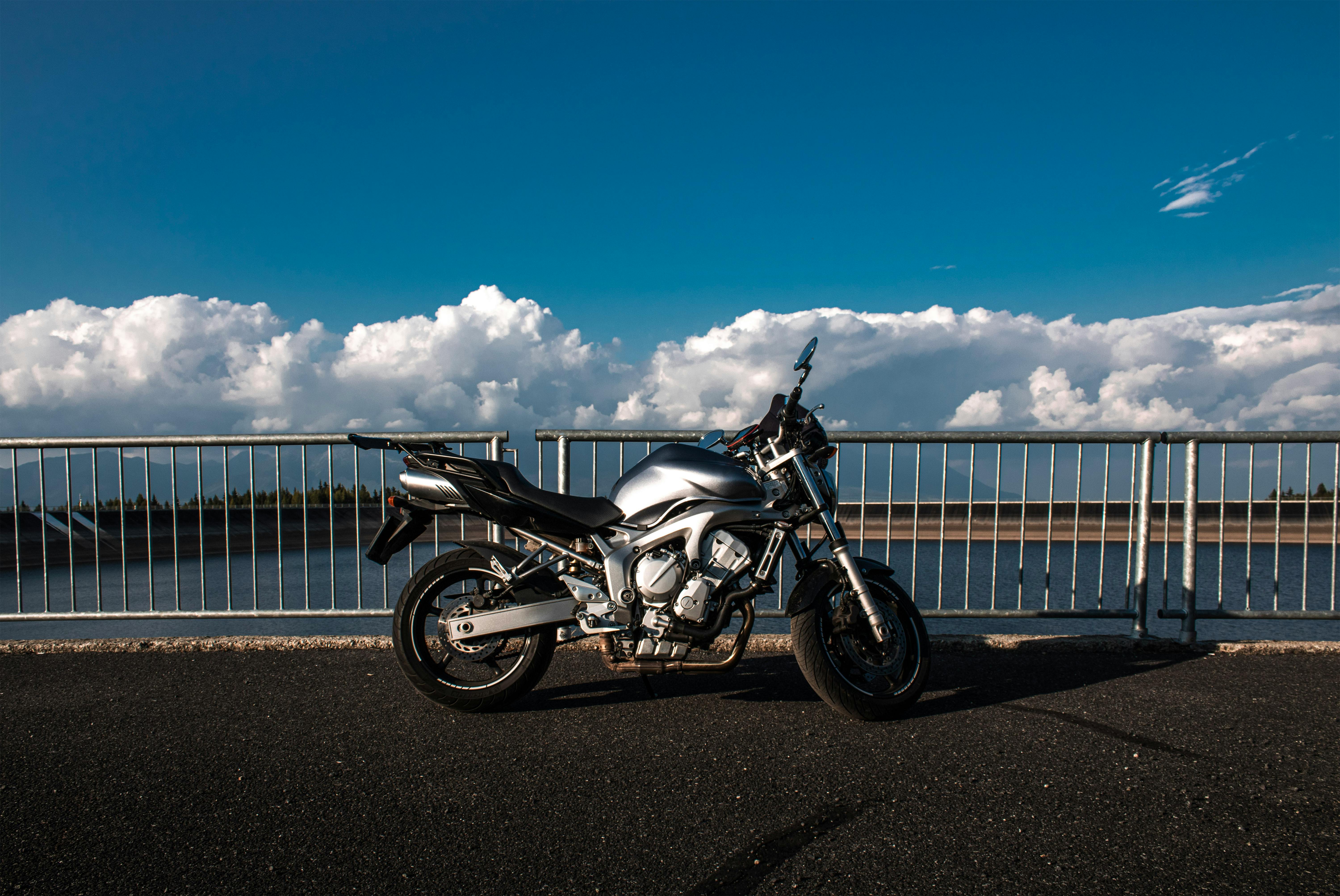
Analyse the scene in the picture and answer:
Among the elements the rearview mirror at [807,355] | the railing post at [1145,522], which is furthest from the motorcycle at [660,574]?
the railing post at [1145,522]

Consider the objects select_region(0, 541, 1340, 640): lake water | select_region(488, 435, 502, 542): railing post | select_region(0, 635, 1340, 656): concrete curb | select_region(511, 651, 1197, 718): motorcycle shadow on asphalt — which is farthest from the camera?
select_region(0, 541, 1340, 640): lake water

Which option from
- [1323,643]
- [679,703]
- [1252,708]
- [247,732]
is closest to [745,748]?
[679,703]

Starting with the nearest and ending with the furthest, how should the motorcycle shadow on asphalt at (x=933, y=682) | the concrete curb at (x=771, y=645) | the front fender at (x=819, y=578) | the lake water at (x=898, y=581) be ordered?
the front fender at (x=819, y=578), the motorcycle shadow on asphalt at (x=933, y=682), the concrete curb at (x=771, y=645), the lake water at (x=898, y=581)

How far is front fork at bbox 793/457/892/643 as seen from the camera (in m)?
3.30

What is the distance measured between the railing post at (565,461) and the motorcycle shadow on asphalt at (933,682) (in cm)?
112

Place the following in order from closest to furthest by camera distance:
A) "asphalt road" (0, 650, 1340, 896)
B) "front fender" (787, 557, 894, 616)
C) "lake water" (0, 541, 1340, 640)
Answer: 1. "asphalt road" (0, 650, 1340, 896)
2. "front fender" (787, 557, 894, 616)
3. "lake water" (0, 541, 1340, 640)

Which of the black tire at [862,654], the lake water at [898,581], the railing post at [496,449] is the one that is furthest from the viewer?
the lake water at [898,581]

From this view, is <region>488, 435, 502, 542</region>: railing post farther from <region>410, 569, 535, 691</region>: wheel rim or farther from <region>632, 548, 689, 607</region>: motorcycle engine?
<region>632, 548, 689, 607</region>: motorcycle engine

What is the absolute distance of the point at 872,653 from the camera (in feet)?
11.1

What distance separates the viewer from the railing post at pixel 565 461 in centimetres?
480

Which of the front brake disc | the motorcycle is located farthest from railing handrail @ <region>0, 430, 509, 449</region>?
the front brake disc

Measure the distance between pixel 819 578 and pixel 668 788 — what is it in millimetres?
1207

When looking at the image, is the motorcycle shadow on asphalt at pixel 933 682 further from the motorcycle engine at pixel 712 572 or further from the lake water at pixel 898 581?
the motorcycle engine at pixel 712 572

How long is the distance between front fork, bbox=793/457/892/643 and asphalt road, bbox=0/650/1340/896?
1.31 feet
